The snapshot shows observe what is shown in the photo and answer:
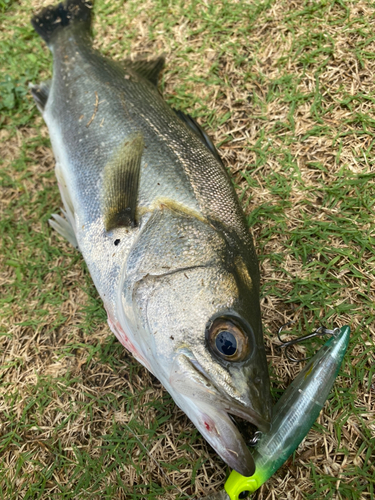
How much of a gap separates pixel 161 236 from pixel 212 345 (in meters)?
0.69

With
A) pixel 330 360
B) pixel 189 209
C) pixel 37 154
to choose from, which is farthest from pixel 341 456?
pixel 37 154

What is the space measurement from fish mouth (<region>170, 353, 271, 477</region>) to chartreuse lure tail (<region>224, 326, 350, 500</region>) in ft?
1.16

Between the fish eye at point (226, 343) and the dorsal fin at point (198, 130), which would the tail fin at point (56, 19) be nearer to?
the dorsal fin at point (198, 130)

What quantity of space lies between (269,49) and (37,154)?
2389mm

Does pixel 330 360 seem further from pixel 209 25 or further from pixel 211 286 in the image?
pixel 209 25

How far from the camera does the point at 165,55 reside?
3.30 meters

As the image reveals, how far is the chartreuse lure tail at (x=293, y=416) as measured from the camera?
199 cm

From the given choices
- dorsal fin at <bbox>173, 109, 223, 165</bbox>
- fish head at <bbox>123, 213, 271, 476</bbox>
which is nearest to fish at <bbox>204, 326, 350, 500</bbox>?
fish head at <bbox>123, 213, 271, 476</bbox>

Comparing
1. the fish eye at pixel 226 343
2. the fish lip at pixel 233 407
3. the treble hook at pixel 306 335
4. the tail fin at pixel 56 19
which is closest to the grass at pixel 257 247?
the treble hook at pixel 306 335

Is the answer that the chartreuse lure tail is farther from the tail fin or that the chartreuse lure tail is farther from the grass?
the tail fin

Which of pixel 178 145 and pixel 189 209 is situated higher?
pixel 178 145

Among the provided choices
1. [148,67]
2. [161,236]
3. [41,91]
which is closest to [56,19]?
[41,91]

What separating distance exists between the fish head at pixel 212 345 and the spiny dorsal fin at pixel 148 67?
1.93 meters

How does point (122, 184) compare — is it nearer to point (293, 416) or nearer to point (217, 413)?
point (217, 413)
